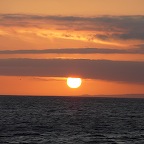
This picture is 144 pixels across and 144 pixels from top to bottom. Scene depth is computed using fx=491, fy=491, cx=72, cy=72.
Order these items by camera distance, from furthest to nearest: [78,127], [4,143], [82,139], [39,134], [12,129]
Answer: [78,127] → [12,129] → [39,134] → [82,139] → [4,143]

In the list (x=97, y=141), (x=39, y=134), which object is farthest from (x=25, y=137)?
(x=97, y=141)

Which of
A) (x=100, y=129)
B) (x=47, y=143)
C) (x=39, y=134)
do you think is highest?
(x=100, y=129)

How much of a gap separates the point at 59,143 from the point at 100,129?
21673 mm

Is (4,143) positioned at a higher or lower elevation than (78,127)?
lower

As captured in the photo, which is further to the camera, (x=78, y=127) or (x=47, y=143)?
(x=78, y=127)

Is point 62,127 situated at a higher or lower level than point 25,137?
higher

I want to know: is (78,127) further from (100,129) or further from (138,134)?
(138,134)

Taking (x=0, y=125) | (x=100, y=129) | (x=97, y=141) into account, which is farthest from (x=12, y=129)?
(x=97, y=141)

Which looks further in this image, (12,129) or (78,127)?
(78,127)

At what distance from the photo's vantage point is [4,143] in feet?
220

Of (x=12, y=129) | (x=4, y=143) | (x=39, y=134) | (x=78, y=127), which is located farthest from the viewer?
(x=78, y=127)

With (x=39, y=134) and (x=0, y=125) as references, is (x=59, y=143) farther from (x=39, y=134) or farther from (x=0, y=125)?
(x=0, y=125)

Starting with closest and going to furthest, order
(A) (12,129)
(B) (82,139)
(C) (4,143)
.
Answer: (C) (4,143) < (B) (82,139) < (A) (12,129)

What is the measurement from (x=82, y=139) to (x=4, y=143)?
11.8 meters
